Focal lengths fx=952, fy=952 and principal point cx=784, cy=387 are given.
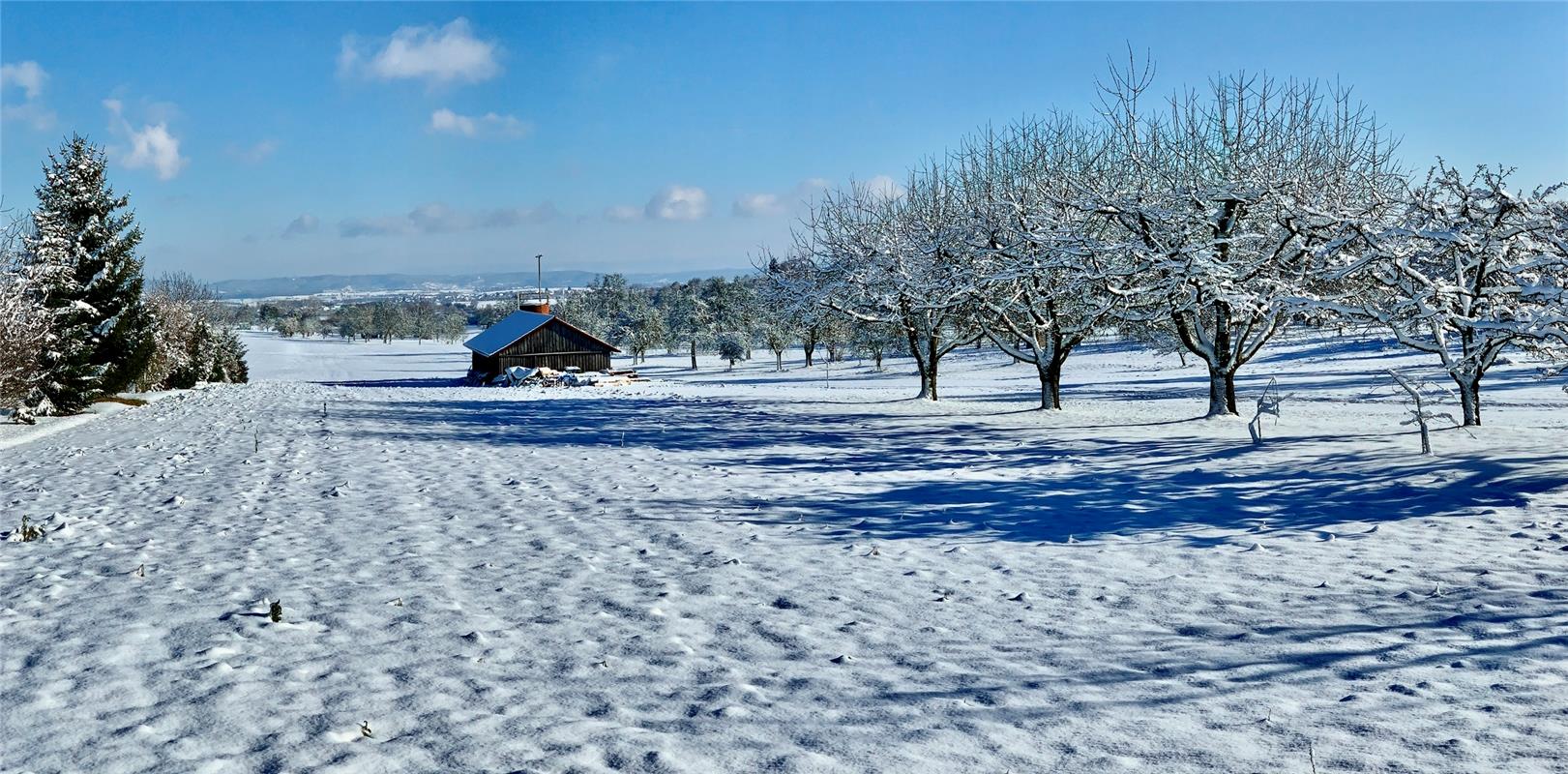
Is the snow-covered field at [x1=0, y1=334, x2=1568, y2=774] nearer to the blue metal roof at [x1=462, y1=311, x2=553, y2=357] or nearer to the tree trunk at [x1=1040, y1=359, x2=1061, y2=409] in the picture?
the tree trunk at [x1=1040, y1=359, x2=1061, y2=409]

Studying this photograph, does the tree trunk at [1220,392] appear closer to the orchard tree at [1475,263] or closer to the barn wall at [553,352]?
the orchard tree at [1475,263]

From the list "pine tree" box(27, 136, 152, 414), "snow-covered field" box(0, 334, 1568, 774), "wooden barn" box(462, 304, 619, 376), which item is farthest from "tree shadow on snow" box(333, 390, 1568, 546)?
"wooden barn" box(462, 304, 619, 376)

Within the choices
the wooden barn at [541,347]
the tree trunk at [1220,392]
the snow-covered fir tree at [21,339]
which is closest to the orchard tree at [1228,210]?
the tree trunk at [1220,392]

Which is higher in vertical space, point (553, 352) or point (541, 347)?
point (541, 347)

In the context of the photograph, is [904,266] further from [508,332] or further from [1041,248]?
[508,332]

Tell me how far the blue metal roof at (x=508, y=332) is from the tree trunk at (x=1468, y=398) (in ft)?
140

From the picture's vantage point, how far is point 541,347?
170ft

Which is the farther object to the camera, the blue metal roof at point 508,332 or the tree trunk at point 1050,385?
the blue metal roof at point 508,332

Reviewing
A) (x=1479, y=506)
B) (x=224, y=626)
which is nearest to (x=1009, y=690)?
(x=224, y=626)

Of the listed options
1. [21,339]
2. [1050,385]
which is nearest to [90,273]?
[21,339]

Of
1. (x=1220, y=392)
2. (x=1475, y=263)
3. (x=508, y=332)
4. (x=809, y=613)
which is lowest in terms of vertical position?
(x=809, y=613)

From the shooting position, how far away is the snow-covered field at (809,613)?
4.52 m

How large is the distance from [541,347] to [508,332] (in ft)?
9.00

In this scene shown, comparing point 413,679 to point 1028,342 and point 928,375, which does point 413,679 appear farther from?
point 928,375
